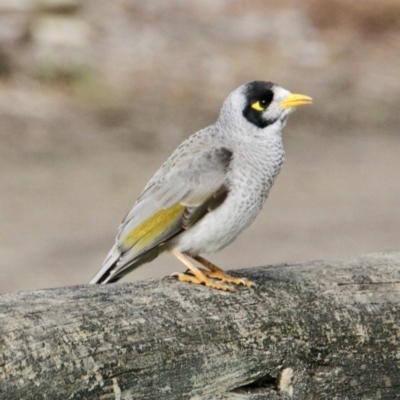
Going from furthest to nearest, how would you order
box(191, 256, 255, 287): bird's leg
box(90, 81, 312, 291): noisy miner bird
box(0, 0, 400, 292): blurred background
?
box(0, 0, 400, 292): blurred background → box(90, 81, 312, 291): noisy miner bird → box(191, 256, 255, 287): bird's leg

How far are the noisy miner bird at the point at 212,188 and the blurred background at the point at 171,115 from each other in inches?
164

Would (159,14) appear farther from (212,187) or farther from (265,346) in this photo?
(265,346)

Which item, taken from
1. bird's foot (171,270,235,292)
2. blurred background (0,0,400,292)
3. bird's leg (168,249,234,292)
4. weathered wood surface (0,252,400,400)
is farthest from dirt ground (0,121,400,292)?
weathered wood surface (0,252,400,400)

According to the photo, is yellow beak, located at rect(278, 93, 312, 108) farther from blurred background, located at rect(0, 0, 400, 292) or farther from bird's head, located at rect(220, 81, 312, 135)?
blurred background, located at rect(0, 0, 400, 292)

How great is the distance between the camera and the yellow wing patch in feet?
15.2

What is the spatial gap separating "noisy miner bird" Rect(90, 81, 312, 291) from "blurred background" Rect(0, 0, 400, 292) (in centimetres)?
416

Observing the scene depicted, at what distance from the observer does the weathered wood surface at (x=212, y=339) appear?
3174 mm

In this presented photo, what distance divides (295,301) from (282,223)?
6.61 metres

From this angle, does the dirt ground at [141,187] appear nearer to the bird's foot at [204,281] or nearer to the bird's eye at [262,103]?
the bird's eye at [262,103]

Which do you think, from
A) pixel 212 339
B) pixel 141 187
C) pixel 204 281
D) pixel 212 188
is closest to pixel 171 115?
pixel 141 187

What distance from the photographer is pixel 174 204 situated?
4656 millimetres

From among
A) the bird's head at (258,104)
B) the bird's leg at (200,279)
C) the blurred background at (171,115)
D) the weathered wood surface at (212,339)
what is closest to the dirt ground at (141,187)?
the blurred background at (171,115)

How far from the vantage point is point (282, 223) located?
412 inches

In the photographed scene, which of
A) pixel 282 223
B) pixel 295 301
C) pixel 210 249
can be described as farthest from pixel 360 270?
pixel 282 223
